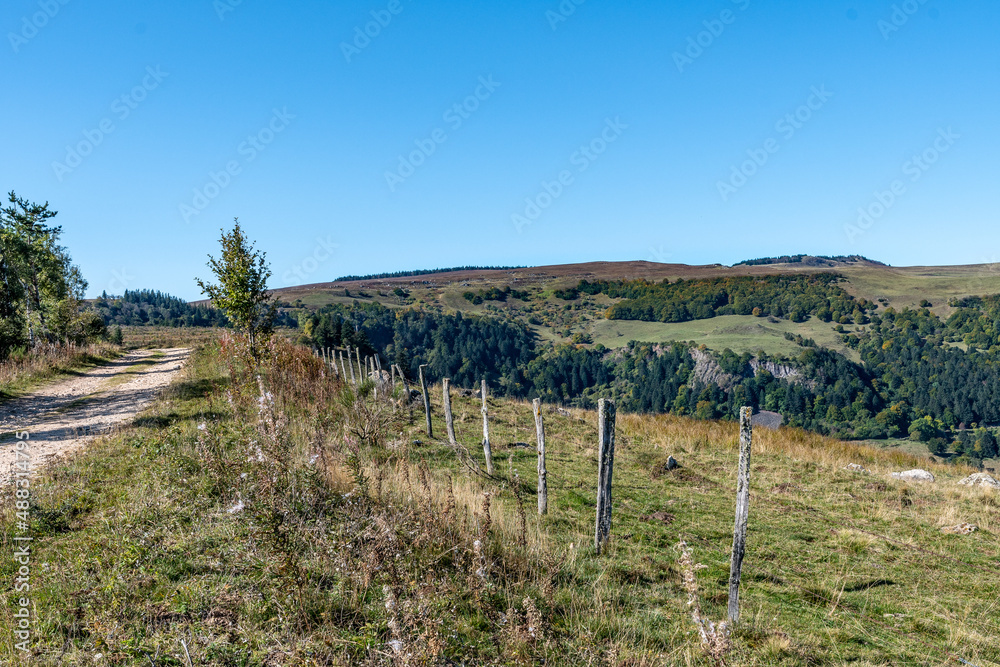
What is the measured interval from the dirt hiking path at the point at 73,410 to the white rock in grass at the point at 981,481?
1991 centimetres

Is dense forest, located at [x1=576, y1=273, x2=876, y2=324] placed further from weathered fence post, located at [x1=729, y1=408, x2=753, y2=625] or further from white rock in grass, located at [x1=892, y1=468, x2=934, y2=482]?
weathered fence post, located at [x1=729, y1=408, x2=753, y2=625]

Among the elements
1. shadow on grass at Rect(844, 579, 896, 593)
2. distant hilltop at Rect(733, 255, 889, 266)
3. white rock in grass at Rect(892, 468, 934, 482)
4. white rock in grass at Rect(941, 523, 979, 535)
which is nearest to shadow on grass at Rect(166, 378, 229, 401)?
shadow on grass at Rect(844, 579, 896, 593)

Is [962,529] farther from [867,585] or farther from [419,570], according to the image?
[419,570]

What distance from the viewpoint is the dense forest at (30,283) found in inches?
913

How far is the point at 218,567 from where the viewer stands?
439 centimetres

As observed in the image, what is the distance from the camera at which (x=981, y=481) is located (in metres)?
12.8

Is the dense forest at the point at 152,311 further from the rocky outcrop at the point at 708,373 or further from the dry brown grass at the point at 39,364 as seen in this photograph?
the rocky outcrop at the point at 708,373

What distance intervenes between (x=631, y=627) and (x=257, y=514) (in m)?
3.32

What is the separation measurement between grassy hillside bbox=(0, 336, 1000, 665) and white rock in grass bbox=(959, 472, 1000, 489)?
3.26 m

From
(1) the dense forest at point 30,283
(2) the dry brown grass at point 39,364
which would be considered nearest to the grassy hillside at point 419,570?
(2) the dry brown grass at point 39,364

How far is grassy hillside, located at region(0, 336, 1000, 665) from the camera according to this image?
138 inches

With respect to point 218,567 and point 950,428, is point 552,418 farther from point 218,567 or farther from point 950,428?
point 950,428

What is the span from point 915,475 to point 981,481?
1.31 metres

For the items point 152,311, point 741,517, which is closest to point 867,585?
point 741,517
